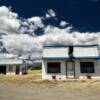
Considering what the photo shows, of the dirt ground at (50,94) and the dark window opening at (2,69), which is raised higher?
the dark window opening at (2,69)

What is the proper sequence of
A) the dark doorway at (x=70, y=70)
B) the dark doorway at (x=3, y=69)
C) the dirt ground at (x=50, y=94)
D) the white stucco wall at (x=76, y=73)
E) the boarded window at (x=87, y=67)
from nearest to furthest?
the dirt ground at (x=50, y=94), the white stucco wall at (x=76, y=73), the boarded window at (x=87, y=67), the dark doorway at (x=70, y=70), the dark doorway at (x=3, y=69)

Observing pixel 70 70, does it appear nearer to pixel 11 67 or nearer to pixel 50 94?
pixel 50 94

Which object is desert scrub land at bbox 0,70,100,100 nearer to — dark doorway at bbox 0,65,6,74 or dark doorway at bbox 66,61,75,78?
dark doorway at bbox 66,61,75,78

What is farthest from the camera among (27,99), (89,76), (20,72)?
(20,72)

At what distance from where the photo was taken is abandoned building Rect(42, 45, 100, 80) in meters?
32.3

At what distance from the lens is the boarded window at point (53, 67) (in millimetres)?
32812

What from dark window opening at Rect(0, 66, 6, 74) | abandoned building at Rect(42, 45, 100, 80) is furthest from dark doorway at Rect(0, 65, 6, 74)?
abandoned building at Rect(42, 45, 100, 80)

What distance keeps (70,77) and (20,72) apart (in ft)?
84.4

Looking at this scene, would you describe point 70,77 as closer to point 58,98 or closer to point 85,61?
point 85,61

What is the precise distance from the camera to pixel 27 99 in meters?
14.5

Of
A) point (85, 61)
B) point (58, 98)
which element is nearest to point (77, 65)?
point (85, 61)

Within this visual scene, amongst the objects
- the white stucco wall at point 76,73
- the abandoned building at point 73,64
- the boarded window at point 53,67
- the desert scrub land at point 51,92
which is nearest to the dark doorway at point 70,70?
the abandoned building at point 73,64

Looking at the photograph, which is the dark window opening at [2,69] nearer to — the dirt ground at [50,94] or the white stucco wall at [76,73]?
the white stucco wall at [76,73]

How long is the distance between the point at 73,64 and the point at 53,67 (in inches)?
109
